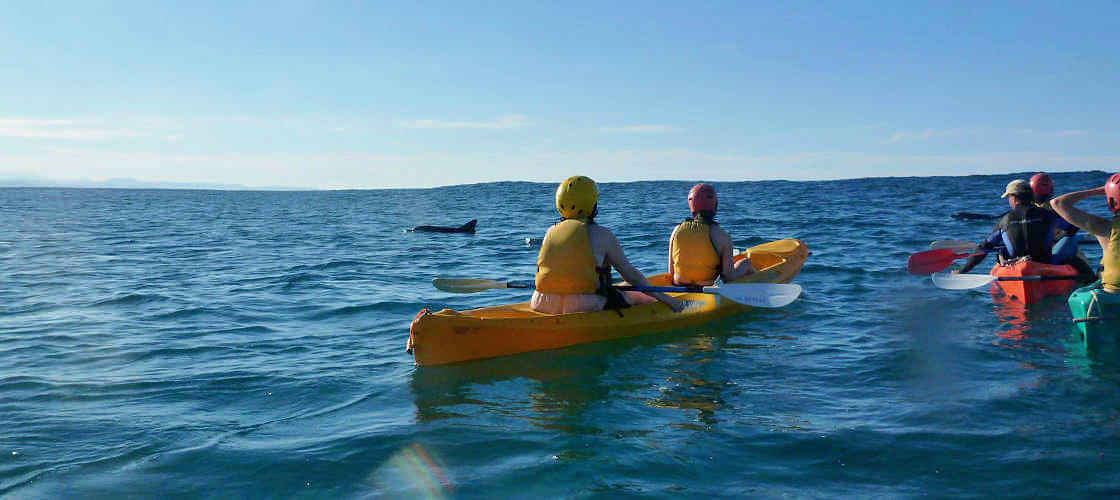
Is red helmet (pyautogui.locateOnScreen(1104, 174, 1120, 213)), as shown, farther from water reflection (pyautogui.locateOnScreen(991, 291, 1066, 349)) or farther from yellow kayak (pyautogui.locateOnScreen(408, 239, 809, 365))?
yellow kayak (pyautogui.locateOnScreen(408, 239, 809, 365))

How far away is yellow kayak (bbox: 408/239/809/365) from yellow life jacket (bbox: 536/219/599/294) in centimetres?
31

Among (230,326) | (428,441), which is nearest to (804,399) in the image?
(428,441)

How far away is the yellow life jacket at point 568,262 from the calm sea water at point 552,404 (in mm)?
718

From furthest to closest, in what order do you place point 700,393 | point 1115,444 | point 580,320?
point 580,320 < point 700,393 < point 1115,444

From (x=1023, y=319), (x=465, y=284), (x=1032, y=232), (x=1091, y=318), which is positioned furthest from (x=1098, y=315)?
(x=465, y=284)

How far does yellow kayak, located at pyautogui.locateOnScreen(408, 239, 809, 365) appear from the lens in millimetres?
7383

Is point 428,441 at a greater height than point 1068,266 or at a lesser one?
lesser

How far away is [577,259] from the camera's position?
Answer: 7.88m

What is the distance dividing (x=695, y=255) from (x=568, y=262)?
8.15 ft

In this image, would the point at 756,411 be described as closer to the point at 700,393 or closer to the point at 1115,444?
the point at 700,393

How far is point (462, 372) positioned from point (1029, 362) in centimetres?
552

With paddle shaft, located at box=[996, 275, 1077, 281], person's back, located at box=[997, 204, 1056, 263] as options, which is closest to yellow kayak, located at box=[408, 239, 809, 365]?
paddle shaft, located at box=[996, 275, 1077, 281]

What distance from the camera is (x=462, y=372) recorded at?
732cm

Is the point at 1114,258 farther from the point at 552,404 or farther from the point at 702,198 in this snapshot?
the point at 552,404
